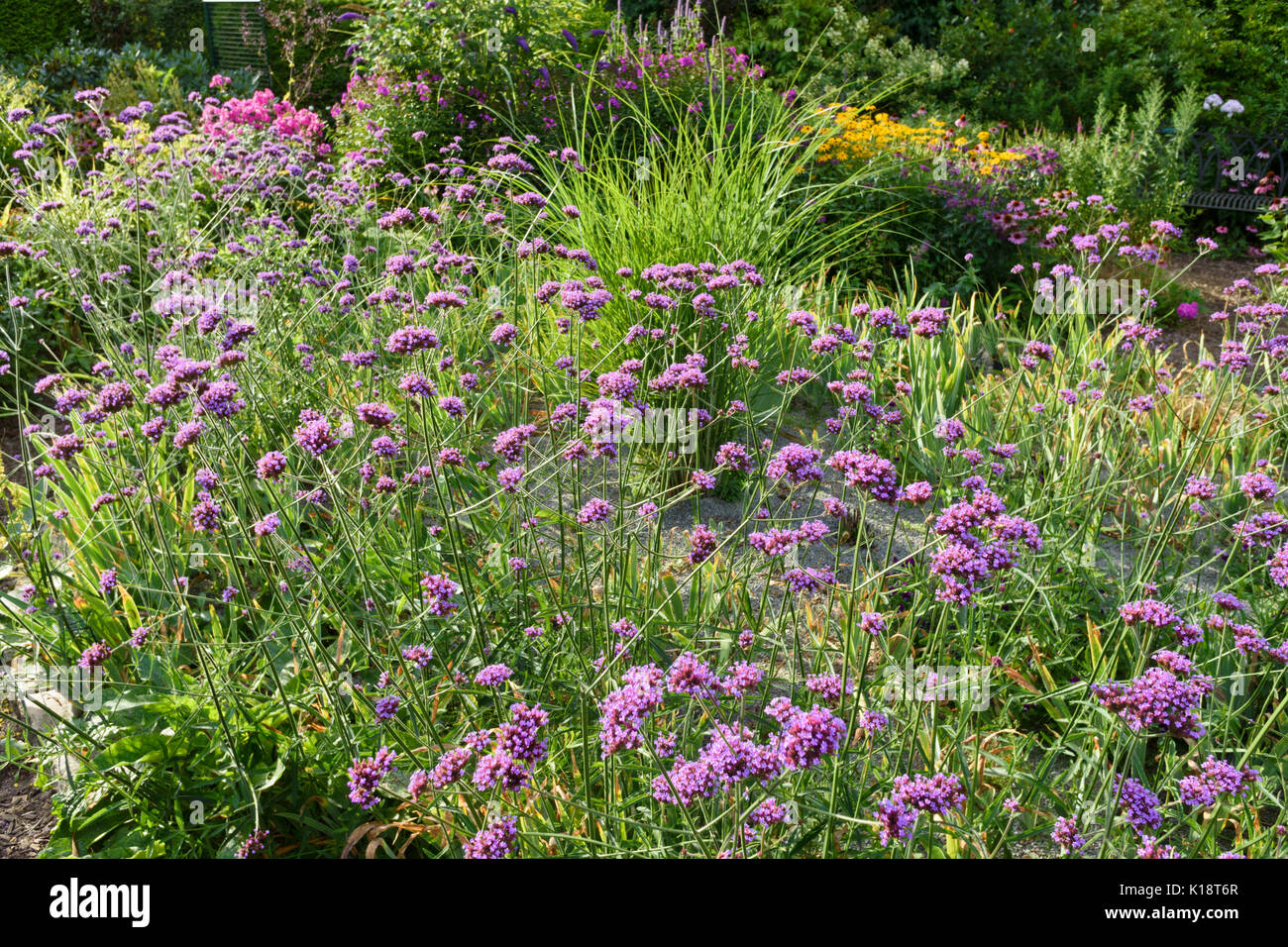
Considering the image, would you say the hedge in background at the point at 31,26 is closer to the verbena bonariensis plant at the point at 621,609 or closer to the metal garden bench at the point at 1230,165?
the verbena bonariensis plant at the point at 621,609

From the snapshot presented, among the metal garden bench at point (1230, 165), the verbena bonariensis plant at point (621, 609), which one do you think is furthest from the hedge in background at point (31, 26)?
the metal garden bench at point (1230, 165)

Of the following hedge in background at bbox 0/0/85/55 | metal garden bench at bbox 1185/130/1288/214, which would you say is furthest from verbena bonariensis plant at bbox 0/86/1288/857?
hedge in background at bbox 0/0/85/55

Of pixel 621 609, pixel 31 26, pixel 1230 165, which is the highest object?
pixel 31 26

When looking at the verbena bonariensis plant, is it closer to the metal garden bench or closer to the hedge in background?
the metal garden bench

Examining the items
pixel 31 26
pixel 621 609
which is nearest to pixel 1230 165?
pixel 621 609

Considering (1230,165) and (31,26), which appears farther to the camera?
(31,26)

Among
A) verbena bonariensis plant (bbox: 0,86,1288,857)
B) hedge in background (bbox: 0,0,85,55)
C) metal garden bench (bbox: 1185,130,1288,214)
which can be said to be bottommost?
verbena bonariensis plant (bbox: 0,86,1288,857)

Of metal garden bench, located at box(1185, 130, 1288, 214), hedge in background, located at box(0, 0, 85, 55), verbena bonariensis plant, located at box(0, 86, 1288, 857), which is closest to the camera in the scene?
verbena bonariensis plant, located at box(0, 86, 1288, 857)

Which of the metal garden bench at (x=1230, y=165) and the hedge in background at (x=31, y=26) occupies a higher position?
the hedge in background at (x=31, y=26)

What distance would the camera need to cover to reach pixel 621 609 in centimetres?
258

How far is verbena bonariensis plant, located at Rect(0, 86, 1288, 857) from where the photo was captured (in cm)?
203

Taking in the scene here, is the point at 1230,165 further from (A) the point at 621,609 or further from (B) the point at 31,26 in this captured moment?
(B) the point at 31,26

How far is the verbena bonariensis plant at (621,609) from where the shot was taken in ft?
6.66

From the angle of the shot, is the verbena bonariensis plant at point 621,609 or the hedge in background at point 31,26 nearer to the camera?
the verbena bonariensis plant at point 621,609
